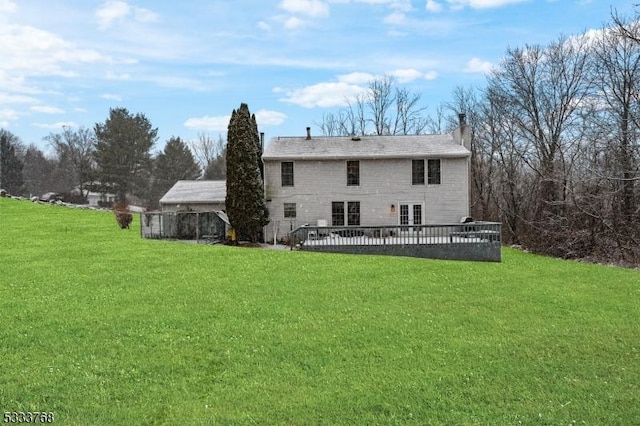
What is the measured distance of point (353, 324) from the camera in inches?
322

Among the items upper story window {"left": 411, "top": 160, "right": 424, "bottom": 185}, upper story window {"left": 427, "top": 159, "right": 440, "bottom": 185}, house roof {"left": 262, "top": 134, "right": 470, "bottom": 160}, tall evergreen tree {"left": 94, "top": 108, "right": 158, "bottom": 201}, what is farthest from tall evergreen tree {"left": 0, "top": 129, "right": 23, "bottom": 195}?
upper story window {"left": 427, "top": 159, "right": 440, "bottom": 185}

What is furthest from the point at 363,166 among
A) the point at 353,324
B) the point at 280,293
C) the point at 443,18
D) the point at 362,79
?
the point at 362,79

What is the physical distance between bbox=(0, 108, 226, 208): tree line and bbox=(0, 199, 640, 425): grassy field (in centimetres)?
4287

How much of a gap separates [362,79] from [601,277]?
35.3 meters

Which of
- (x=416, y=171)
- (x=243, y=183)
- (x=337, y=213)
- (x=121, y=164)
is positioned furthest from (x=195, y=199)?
(x=121, y=164)

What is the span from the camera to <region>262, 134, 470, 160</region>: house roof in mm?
24656

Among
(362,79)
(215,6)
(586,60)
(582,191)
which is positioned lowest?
(582,191)

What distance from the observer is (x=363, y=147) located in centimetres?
2566

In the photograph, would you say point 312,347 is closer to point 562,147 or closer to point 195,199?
point 195,199

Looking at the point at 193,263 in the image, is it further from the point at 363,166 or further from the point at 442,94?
the point at 442,94

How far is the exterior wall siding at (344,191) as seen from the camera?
Result: 2488cm

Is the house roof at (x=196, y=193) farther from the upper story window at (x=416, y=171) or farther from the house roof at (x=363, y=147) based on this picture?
the upper story window at (x=416, y=171)

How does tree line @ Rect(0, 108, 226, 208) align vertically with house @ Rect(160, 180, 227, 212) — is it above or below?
above

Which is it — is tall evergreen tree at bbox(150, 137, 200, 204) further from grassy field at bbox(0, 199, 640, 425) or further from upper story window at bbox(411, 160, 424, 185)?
grassy field at bbox(0, 199, 640, 425)
